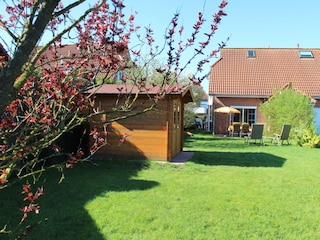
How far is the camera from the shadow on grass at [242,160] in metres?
11.0

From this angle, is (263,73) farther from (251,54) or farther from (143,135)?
(143,135)

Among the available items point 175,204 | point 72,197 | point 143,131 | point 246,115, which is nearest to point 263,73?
point 246,115

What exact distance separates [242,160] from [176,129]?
259cm

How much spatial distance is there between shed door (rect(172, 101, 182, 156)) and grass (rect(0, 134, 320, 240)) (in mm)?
2284

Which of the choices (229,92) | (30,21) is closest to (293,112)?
(229,92)

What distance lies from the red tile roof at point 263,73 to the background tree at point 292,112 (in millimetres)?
4079

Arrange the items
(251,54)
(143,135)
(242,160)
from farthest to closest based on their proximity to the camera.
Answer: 1. (251,54)
2. (242,160)
3. (143,135)

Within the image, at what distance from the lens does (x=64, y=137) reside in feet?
35.4

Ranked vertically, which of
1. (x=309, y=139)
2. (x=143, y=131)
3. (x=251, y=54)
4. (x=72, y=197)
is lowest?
(x=72, y=197)

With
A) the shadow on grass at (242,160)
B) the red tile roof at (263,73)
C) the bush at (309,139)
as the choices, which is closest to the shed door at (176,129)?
the shadow on grass at (242,160)

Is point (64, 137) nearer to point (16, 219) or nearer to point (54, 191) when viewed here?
point (54, 191)

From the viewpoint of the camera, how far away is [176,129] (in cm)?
1254

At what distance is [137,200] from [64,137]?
528 centimetres

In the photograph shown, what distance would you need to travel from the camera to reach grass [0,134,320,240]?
4832 millimetres
